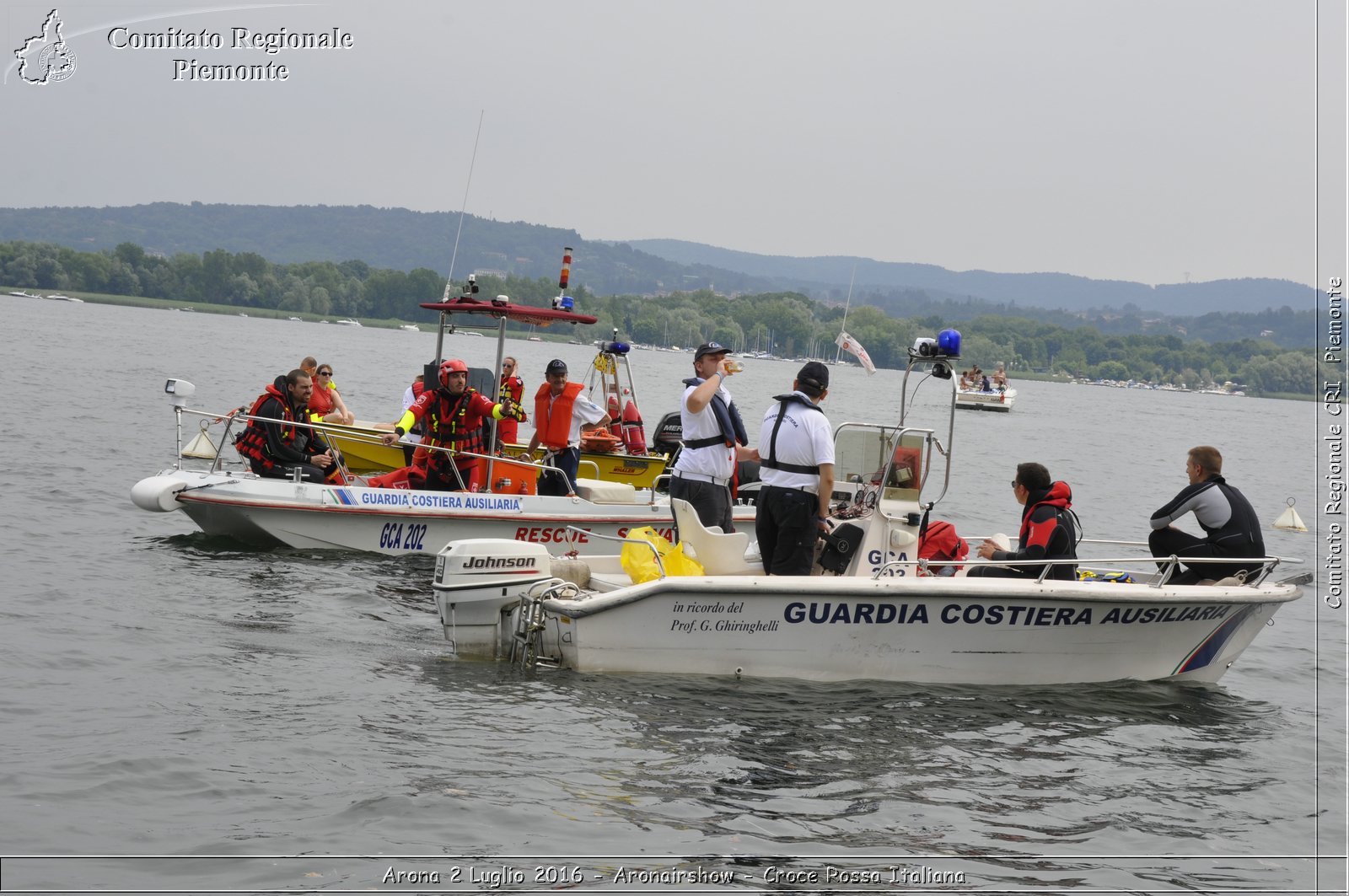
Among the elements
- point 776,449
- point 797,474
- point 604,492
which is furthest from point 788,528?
point 604,492

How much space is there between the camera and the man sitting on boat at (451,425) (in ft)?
41.7

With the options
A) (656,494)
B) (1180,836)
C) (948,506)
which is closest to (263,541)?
(656,494)

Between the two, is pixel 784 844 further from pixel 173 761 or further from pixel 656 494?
pixel 656 494

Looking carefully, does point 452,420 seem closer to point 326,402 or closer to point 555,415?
point 555,415

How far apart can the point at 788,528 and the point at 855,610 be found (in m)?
0.73

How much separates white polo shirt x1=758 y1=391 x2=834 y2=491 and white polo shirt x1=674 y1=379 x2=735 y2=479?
767 mm

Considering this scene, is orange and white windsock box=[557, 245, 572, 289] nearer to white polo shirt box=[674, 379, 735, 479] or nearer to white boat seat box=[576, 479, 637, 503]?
white boat seat box=[576, 479, 637, 503]

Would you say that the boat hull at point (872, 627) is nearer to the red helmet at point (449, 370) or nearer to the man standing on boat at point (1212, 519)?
the man standing on boat at point (1212, 519)

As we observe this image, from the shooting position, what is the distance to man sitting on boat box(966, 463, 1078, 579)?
355 inches

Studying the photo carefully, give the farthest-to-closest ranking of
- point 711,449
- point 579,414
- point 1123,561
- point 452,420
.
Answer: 1. point 579,414
2. point 452,420
3. point 711,449
4. point 1123,561

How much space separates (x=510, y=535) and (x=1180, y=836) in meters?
7.73

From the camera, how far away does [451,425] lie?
13.0 m

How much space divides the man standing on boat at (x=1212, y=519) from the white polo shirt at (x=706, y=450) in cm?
322

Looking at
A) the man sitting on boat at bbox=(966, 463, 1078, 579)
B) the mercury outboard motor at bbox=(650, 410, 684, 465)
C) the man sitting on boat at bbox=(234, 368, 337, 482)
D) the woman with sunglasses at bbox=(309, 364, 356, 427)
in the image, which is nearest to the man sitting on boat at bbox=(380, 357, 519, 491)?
the man sitting on boat at bbox=(234, 368, 337, 482)
